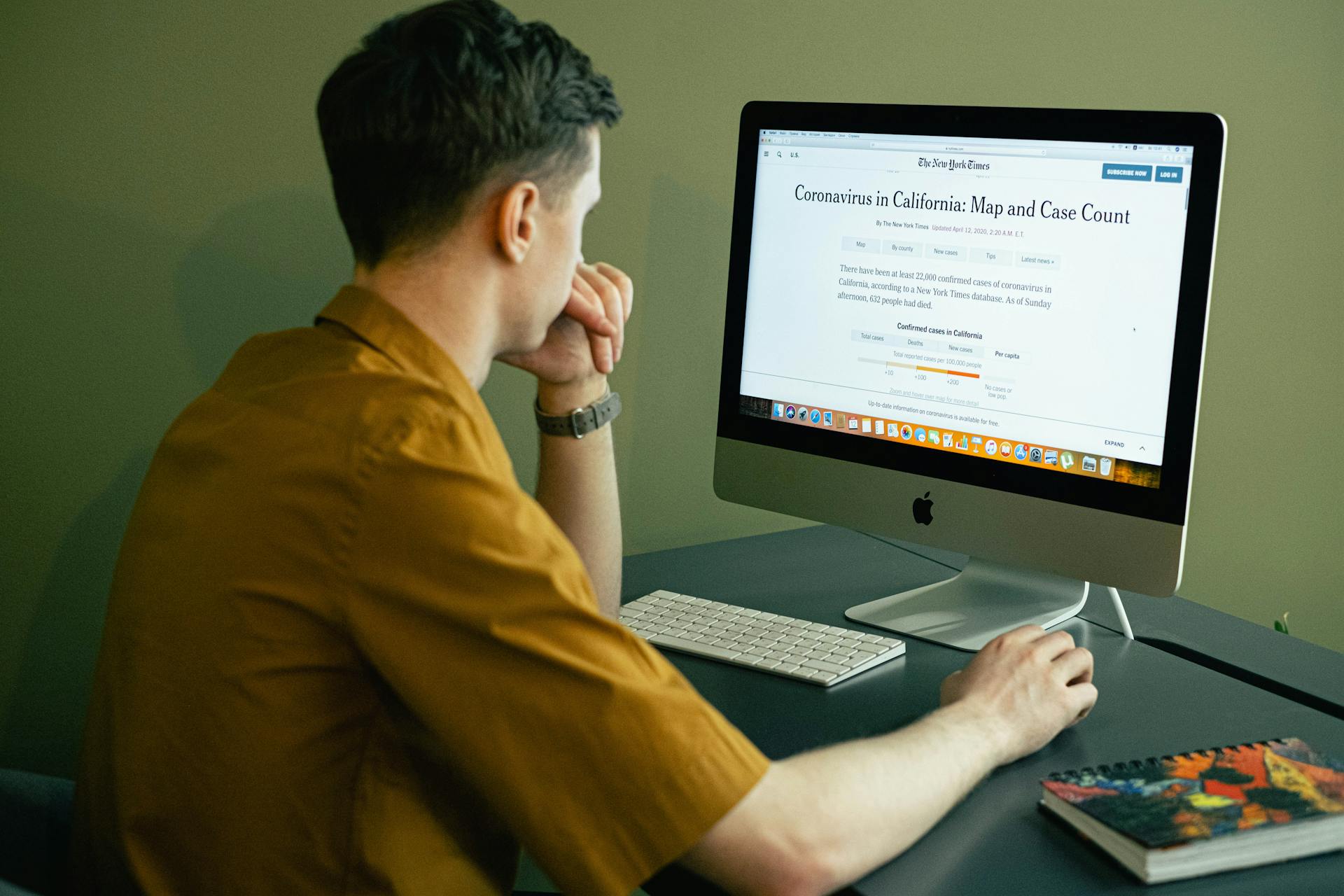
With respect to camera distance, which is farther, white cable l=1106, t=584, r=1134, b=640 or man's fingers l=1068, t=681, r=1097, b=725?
white cable l=1106, t=584, r=1134, b=640

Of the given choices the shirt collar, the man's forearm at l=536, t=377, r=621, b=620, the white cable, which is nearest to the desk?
the white cable

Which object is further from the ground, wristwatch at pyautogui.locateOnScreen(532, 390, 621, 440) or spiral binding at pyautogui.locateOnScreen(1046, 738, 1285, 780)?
wristwatch at pyautogui.locateOnScreen(532, 390, 621, 440)

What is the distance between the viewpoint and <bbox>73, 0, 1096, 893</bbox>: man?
0.78m

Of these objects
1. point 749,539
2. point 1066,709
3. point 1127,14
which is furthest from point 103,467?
point 1127,14

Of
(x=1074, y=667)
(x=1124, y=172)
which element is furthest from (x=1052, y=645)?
(x=1124, y=172)

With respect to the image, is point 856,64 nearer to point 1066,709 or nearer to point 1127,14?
point 1127,14

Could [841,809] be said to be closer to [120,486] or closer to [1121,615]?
[1121,615]

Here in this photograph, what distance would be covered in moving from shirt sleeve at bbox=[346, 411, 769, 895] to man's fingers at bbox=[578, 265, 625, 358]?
640mm

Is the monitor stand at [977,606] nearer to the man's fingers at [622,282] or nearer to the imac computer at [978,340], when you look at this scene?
the imac computer at [978,340]

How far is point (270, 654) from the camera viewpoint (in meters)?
0.82

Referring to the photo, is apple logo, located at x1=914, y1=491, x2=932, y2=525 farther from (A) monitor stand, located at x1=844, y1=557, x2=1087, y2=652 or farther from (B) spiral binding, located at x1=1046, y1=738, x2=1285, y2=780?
(B) spiral binding, located at x1=1046, y1=738, x2=1285, y2=780

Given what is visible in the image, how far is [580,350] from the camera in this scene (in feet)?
4.67

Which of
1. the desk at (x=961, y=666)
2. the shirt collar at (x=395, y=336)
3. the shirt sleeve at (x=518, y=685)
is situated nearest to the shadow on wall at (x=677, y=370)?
the desk at (x=961, y=666)

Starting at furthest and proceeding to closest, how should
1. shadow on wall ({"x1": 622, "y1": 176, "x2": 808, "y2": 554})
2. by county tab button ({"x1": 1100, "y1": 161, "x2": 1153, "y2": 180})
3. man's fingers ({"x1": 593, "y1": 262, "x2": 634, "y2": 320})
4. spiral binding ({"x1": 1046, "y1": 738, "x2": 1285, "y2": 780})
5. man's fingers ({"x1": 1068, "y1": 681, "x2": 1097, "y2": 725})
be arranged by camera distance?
shadow on wall ({"x1": 622, "y1": 176, "x2": 808, "y2": 554}), man's fingers ({"x1": 593, "y1": 262, "x2": 634, "y2": 320}), by county tab button ({"x1": 1100, "y1": 161, "x2": 1153, "y2": 180}), man's fingers ({"x1": 1068, "y1": 681, "x2": 1097, "y2": 725}), spiral binding ({"x1": 1046, "y1": 738, "x2": 1285, "y2": 780})
